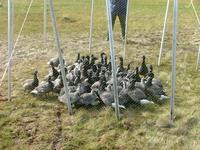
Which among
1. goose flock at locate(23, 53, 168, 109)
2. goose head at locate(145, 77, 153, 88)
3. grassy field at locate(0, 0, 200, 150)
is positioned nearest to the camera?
grassy field at locate(0, 0, 200, 150)

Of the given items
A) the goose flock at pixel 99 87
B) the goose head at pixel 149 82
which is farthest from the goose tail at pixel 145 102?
the goose head at pixel 149 82

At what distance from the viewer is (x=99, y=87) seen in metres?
7.54

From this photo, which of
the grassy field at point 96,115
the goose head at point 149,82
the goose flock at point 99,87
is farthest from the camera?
the goose head at point 149,82

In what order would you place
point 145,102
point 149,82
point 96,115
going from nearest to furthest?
point 96,115, point 145,102, point 149,82

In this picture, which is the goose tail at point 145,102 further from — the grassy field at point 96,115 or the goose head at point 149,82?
the goose head at point 149,82

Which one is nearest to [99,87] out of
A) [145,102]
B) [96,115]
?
[96,115]

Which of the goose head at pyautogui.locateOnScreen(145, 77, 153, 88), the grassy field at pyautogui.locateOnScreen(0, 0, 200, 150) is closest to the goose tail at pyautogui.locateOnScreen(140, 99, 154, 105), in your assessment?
the grassy field at pyautogui.locateOnScreen(0, 0, 200, 150)

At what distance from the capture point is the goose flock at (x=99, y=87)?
741 cm

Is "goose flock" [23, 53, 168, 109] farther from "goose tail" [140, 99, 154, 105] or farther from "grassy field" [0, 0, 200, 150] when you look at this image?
"grassy field" [0, 0, 200, 150]

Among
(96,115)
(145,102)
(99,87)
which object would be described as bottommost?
(96,115)

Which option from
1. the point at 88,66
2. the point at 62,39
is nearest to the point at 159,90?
Result: the point at 88,66

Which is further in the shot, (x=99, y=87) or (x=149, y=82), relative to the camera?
(x=149, y=82)

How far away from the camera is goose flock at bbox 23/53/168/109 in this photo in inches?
292

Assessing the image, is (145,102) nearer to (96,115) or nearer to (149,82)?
(149,82)
